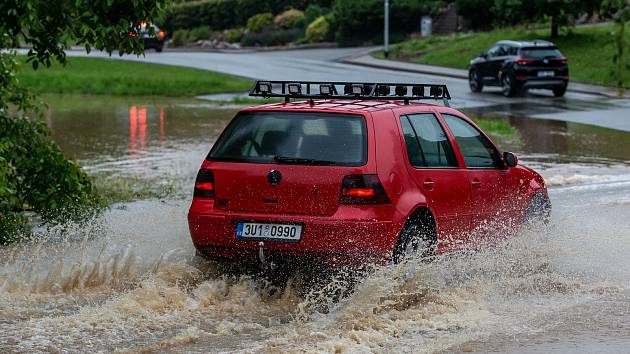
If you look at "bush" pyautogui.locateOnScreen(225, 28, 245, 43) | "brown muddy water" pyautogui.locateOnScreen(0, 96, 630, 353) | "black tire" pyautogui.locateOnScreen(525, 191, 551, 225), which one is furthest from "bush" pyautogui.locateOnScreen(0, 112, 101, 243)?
"bush" pyautogui.locateOnScreen(225, 28, 245, 43)

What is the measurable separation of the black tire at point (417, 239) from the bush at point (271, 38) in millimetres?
55625

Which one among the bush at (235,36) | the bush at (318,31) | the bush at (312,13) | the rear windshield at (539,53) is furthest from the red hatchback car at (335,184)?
the bush at (235,36)

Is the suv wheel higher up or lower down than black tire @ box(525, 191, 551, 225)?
lower down

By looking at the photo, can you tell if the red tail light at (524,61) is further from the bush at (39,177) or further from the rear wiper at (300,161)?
the rear wiper at (300,161)

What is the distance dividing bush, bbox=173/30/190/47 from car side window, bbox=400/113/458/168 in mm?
61642

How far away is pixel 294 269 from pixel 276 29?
5898 cm

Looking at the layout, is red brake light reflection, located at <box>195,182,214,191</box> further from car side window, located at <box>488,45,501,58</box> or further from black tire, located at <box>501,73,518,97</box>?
car side window, located at <box>488,45,501,58</box>

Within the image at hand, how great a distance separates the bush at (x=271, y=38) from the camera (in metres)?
64.6

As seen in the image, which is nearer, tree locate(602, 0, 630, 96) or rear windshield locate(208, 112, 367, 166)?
rear windshield locate(208, 112, 367, 166)

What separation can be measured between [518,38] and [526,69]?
12243 millimetres

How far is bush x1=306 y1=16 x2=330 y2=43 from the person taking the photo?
207ft

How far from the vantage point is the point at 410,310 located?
857cm

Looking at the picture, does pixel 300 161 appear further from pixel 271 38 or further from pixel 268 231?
pixel 271 38

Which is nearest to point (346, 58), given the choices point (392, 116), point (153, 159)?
point (153, 159)
